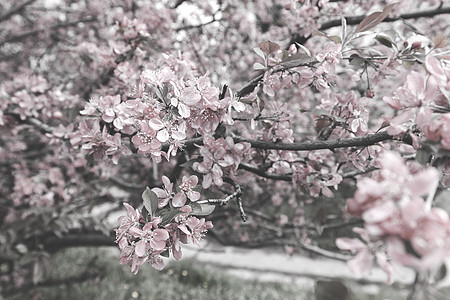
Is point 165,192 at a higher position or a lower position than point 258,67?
lower

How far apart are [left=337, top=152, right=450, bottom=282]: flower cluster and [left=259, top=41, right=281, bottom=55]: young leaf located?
2.03 feet

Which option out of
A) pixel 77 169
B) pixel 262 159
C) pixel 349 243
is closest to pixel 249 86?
pixel 262 159

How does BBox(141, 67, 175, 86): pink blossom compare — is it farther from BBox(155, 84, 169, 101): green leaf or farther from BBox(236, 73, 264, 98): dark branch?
BBox(236, 73, 264, 98): dark branch

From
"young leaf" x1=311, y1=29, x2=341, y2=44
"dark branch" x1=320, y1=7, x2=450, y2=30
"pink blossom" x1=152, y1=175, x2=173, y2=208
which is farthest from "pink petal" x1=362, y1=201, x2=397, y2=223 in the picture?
"dark branch" x1=320, y1=7, x2=450, y2=30

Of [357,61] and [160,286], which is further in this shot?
[160,286]

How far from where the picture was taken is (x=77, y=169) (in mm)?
2961

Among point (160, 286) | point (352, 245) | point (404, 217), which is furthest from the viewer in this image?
point (160, 286)

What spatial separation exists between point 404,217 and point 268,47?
0.73 m

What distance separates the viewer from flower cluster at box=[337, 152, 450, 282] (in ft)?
1.54

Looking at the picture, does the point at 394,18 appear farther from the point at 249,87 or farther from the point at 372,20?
the point at 249,87

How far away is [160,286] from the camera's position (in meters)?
3.88

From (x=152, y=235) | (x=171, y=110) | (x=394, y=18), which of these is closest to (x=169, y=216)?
(x=152, y=235)

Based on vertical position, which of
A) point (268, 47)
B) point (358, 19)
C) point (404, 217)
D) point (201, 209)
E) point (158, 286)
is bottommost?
point (158, 286)

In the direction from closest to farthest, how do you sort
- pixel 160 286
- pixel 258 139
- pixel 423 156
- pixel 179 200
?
1. pixel 423 156
2. pixel 179 200
3. pixel 258 139
4. pixel 160 286
